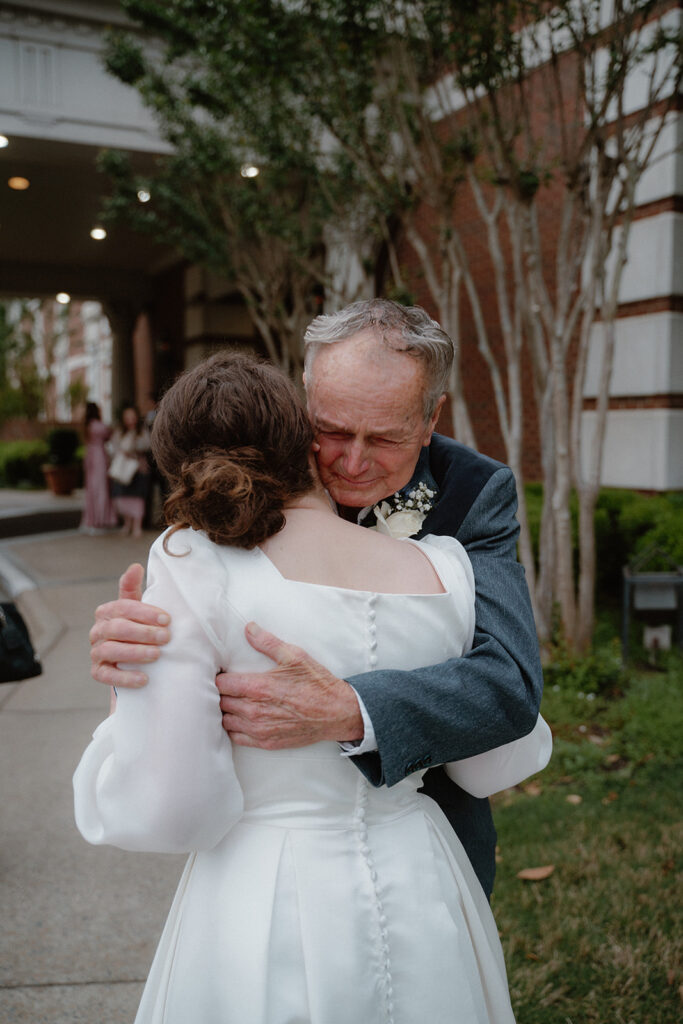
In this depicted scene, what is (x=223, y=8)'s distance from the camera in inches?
233

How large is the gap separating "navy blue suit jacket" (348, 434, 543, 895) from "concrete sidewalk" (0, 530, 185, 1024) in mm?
1705

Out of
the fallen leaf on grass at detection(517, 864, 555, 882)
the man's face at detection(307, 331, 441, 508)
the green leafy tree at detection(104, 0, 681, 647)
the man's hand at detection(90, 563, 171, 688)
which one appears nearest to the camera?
the man's hand at detection(90, 563, 171, 688)

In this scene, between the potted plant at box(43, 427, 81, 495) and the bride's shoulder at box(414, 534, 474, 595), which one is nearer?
the bride's shoulder at box(414, 534, 474, 595)

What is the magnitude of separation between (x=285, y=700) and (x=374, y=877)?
0.38 meters

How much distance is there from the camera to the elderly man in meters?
1.32

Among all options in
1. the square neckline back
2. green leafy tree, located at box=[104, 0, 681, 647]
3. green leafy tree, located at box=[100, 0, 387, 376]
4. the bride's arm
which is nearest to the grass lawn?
green leafy tree, located at box=[104, 0, 681, 647]

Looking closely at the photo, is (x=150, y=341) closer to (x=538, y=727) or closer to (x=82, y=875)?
(x=82, y=875)

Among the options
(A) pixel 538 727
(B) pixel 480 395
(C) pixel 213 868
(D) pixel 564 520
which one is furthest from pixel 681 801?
(B) pixel 480 395

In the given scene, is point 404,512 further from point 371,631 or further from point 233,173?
point 233,173

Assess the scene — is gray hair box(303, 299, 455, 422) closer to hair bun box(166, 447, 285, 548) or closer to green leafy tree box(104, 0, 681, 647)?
hair bun box(166, 447, 285, 548)

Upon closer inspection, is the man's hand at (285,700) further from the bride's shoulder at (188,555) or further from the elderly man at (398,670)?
the bride's shoulder at (188,555)

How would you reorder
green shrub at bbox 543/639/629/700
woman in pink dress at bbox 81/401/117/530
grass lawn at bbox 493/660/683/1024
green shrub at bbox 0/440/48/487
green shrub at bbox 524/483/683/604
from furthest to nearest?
green shrub at bbox 0/440/48/487 → woman in pink dress at bbox 81/401/117/530 → green shrub at bbox 524/483/683/604 → green shrub at bbox 543/639/629/700 → grass lawn at bbox 493/660/683/1024

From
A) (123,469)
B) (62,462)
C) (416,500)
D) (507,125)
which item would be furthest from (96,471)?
(416,500)

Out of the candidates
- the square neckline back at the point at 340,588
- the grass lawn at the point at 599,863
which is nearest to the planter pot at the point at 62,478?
the grass lawn at the point at 599,863
